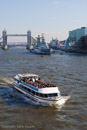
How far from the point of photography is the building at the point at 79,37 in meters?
142

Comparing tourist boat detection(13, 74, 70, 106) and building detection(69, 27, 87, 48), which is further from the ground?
building detection(69, 27, 87, 48)

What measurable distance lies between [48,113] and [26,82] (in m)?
6.05

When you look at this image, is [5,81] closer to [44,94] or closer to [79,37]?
[44,94]

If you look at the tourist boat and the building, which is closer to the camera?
the tourist boat

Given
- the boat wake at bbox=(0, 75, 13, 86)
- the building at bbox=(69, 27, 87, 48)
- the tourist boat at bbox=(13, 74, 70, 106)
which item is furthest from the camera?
the building at bbox=(69, 27, 87, 48)

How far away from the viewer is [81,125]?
53.1 feet

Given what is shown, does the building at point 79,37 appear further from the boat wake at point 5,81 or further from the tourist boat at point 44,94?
the tourist boat at point 44,94

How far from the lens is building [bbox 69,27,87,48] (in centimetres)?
14238

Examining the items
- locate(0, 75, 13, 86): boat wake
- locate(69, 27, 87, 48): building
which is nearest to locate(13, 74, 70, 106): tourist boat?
locate(0, 75, 13, 86): boat wake

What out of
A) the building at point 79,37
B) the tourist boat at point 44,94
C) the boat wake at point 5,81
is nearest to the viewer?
the tourist boat at point 44,94

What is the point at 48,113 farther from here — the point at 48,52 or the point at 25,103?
the point at 48,52

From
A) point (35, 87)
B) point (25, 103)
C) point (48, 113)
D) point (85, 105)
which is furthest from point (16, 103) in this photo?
point (85, 105)

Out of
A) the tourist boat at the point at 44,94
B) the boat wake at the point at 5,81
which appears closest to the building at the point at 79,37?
the boat wake at the point at 5,81

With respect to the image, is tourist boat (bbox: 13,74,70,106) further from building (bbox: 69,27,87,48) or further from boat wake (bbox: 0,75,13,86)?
building (bbox: 69,27,87,48)
